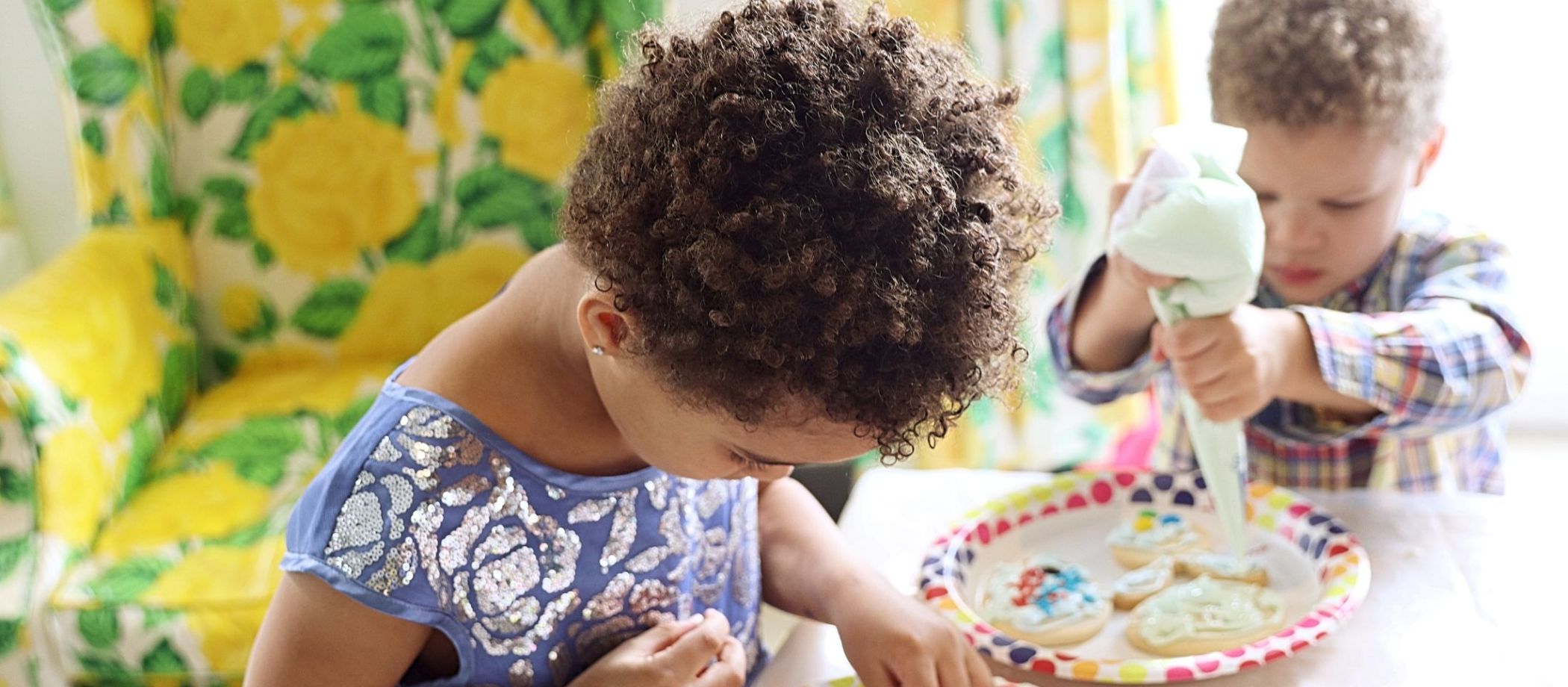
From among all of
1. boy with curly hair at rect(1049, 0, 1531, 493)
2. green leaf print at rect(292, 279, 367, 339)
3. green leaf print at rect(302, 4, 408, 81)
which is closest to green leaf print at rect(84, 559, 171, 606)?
green leaf print at rect(292, 279, 367, 339)

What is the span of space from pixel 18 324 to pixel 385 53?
0.61 meters

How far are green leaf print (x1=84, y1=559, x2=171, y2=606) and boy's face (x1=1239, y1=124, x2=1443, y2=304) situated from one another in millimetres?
1284

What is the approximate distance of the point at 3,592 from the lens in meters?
1.51

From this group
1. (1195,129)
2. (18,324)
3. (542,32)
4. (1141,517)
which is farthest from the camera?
(542,32)

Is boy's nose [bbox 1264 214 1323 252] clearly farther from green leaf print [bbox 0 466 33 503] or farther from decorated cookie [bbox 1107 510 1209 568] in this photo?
green leaf print [bbox 0 466 33 503]

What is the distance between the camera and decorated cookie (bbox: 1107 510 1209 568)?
0.98 m

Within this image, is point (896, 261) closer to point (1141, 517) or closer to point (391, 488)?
point (391, 488)

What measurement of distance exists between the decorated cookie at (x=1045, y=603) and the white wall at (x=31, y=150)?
2.10m

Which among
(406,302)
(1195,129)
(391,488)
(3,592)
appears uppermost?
(1195,129)

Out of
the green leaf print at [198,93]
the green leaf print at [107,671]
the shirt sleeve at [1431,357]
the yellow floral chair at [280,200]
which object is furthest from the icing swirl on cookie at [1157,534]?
the green leaf print at [198,93]

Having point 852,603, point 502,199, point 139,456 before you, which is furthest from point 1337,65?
point 139,456

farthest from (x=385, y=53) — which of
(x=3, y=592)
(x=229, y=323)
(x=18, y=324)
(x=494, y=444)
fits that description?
(x=494, y=444)

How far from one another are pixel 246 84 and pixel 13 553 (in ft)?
2.43

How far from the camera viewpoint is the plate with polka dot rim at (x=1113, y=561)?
0.81 m
